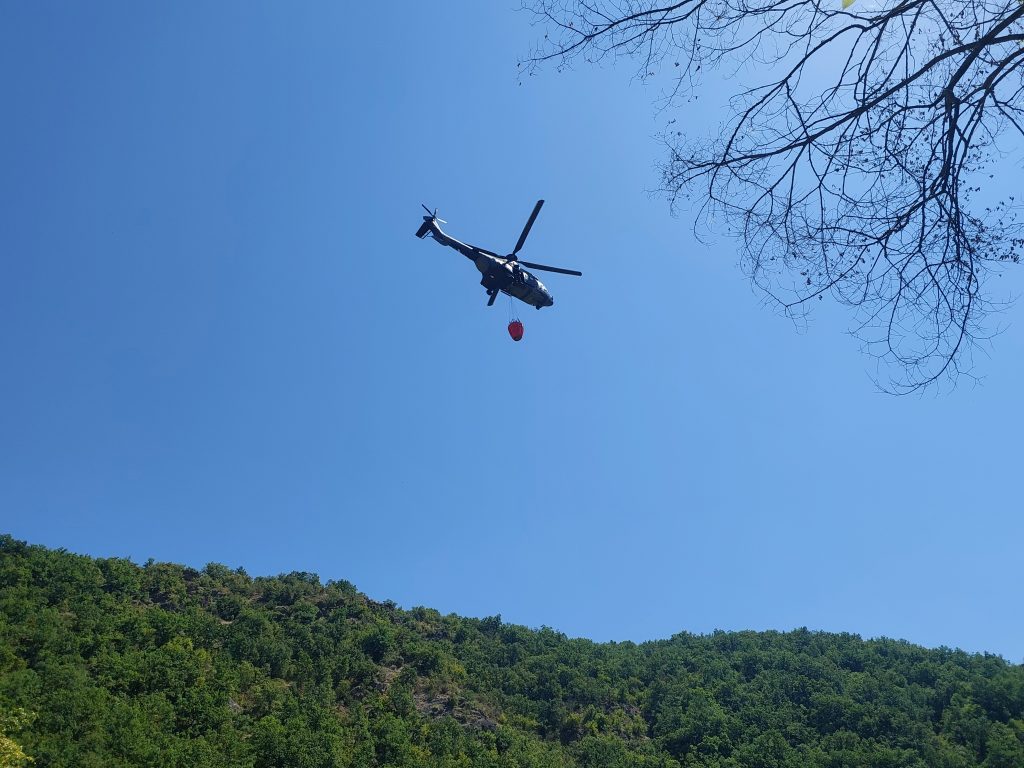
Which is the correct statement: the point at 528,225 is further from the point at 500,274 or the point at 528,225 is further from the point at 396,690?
the point at 396,690

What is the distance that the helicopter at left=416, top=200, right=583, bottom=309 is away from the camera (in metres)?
13.9

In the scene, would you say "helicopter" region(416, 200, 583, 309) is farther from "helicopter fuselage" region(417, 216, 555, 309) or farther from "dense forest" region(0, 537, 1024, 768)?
"dense forest" region(0, 537, 1024, 768)

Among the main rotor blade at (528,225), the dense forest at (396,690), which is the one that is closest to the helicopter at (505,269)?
the main rotor blade at (528,225)

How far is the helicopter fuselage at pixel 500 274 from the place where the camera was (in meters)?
13.9

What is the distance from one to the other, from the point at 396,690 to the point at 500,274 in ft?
65.0

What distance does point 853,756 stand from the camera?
2644 centimetres

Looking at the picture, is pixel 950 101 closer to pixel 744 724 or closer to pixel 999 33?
pixel 999 33

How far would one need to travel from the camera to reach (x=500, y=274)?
1392cm

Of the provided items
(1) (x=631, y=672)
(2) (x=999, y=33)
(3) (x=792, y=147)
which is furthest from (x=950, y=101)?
(1) (x=631, y=672)

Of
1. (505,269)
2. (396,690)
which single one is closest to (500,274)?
(505,269)

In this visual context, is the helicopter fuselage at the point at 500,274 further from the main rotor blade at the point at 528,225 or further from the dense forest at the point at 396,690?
the dense forest at the point at 396,690

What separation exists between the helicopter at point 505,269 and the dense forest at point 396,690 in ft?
43.5

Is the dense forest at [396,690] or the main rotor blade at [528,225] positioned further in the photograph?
the dense forest at [396,690]

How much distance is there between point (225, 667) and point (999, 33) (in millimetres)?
27160
